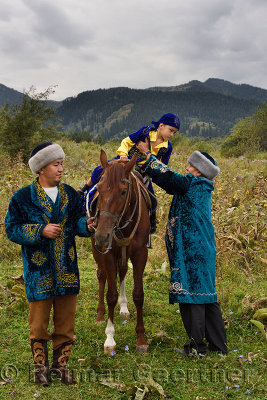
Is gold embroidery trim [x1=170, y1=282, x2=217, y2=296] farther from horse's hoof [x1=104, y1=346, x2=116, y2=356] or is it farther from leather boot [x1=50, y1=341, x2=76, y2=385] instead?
leather boot [x1=50, y1=341, x2=76, y2=385]

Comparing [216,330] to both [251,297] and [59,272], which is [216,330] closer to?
[251,297]

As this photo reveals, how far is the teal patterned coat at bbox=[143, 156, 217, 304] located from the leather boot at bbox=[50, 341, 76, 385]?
1178 millimetres

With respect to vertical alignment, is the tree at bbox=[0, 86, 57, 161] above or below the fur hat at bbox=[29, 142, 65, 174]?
above

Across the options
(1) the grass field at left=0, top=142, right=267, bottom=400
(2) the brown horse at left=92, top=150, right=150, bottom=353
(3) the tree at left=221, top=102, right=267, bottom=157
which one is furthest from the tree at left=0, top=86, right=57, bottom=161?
(3) the tree at left=221, top=102, right=267, bottom=157

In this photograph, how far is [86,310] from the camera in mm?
4312

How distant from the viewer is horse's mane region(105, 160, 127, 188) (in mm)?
2823

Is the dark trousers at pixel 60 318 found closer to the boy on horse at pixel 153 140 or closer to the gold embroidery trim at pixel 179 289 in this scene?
the gold embroidery trim at pixel 179 289

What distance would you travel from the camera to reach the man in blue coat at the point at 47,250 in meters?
2.68

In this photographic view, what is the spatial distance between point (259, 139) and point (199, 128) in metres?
151

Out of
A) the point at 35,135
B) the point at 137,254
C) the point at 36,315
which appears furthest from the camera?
the point at 35,135

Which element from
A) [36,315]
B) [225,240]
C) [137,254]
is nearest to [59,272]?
[36,315]

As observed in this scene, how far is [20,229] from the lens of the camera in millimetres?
2631

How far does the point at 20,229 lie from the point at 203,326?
6.90 ft

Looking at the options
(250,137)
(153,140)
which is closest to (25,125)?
(153,140)
